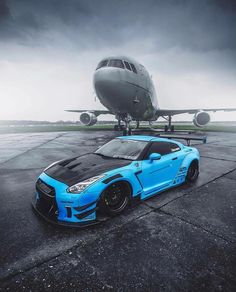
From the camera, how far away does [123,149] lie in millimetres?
4398

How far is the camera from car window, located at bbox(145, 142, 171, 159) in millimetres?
4184

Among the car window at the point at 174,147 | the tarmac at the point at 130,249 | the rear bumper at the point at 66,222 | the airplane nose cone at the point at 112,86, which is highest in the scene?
the airplane nose cone at the point at 112,86

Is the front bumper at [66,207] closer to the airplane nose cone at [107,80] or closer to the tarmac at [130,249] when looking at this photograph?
the tarmac at [130,249]

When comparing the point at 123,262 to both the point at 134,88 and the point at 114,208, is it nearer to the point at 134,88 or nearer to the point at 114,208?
the point at 114,208

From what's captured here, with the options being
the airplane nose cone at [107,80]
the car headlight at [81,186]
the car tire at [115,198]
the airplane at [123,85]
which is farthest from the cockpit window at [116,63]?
the car headlight at [81,186]

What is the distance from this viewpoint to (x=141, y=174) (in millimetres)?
3625

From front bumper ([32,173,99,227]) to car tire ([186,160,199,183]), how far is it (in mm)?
3138

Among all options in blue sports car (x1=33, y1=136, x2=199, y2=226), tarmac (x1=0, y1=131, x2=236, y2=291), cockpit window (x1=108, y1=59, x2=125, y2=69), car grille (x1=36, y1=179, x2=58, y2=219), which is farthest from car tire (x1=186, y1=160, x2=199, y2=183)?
cockpit window (x1=108, y1=59, x2=125, y2=69)

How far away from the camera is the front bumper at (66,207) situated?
111 inches

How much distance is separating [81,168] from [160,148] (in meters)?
1.97

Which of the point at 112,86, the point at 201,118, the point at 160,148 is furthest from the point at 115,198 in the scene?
the point at 201,118

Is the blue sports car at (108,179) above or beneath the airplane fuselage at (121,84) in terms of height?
beneath

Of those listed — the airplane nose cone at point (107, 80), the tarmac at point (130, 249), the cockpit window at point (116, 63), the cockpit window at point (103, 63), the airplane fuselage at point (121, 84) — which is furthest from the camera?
the cockpit window at point (103, 63)

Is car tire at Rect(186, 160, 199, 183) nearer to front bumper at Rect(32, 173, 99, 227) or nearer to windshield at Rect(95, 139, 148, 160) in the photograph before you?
windshield at Rect(95, 139, 148, 160)
